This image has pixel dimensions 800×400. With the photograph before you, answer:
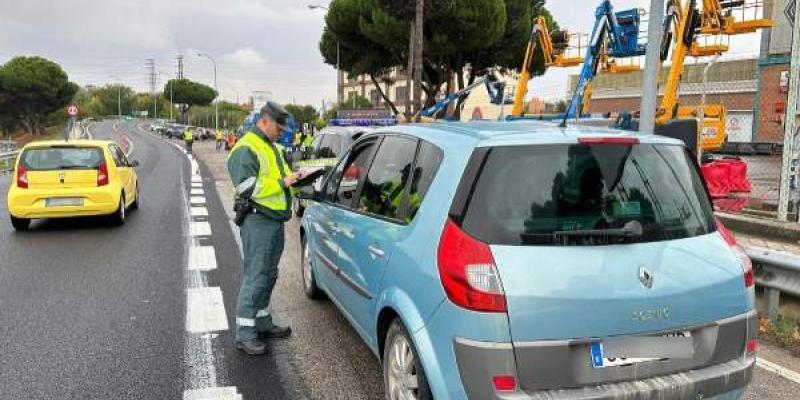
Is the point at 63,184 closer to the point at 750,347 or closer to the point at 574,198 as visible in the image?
the point at 574,198

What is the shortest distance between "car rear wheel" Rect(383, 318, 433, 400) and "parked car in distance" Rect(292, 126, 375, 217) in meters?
6.58

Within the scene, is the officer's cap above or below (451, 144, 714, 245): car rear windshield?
above

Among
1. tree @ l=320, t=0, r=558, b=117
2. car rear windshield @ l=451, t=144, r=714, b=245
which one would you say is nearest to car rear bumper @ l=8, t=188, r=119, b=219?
car rear windshield @ l=451, t=144, r=714, b=245

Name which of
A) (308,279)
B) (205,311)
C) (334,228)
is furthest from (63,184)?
(334,228)

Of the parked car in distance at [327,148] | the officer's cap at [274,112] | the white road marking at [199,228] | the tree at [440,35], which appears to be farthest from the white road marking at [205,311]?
the tree at [440,35]

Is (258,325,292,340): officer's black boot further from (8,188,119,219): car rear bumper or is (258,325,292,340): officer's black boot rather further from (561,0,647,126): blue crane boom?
(561,0,647,126): blue crane boom

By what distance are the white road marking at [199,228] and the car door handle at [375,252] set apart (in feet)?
20.8

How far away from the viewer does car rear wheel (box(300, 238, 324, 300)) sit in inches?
223

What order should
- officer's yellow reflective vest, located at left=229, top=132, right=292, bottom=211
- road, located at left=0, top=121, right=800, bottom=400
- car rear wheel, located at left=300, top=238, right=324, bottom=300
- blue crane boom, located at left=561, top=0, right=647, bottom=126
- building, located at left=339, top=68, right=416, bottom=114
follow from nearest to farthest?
road, located at left=0, top=121, right=800, bottom=400 < officer's yellow reflective vest, located at left=229, top=132, right=292, bottom=211 < car rear wheel, located at left=300, top=238, right=324, bottom=300 < blue crane boom, located at left=561, top=0, right=647, bottom=126 < building, located at left=339, top=68, right=416, bottom=114

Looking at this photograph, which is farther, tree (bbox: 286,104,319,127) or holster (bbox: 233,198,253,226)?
tree (bbox: 286,104,319,127)

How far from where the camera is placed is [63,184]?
961 cm

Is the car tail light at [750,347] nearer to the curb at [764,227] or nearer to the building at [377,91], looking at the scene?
the curb at [764,227]

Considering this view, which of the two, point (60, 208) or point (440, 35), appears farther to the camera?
point (440, 35)

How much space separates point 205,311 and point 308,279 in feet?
3.06
